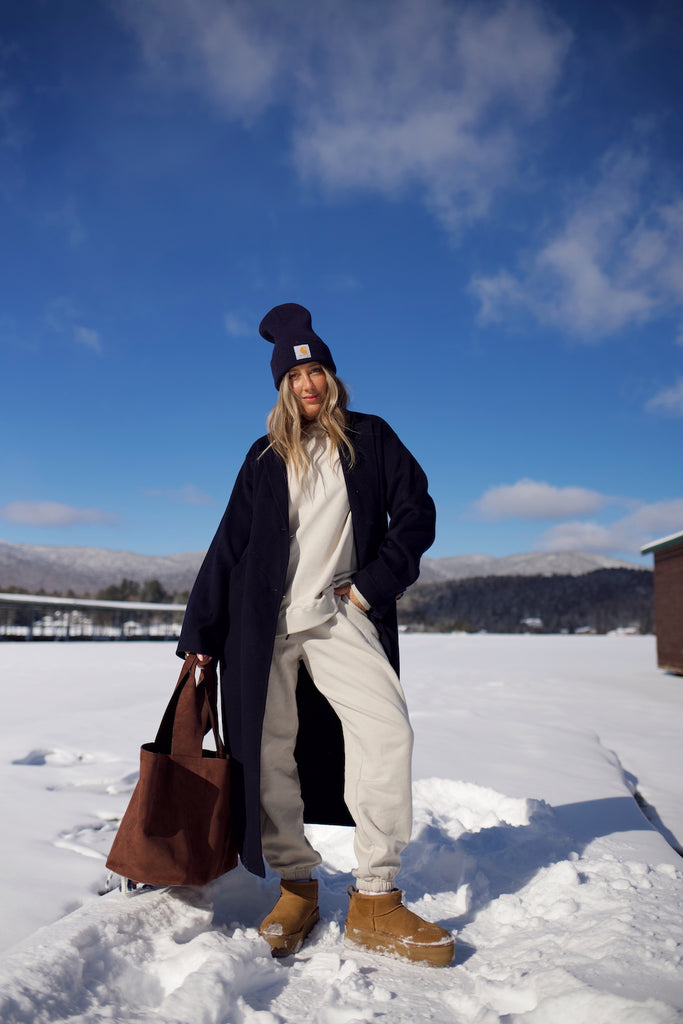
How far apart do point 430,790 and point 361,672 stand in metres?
1.69

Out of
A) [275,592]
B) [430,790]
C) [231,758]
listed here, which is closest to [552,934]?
[231,758]

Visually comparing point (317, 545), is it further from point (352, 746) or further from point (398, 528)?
point (352, 746)

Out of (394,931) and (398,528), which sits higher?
(398,528)

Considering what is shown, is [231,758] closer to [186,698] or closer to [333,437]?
[186,698]

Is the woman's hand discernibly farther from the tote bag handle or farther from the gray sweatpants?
the tote bag handle

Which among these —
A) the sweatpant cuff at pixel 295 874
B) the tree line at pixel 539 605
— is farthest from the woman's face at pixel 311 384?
the tree line at pixel 539 605

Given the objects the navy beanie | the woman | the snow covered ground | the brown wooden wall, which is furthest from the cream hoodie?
the brown wooden wall

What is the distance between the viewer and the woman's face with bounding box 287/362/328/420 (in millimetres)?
2225

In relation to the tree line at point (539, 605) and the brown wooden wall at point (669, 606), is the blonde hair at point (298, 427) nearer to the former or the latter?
the brown wooden wall at point (669, 606)

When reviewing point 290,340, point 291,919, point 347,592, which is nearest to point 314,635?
point 347,592

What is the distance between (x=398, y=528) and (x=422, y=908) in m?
1.19

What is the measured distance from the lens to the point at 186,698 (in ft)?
6.88

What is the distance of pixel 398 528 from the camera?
6.77 ft

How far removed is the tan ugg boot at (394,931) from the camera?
1775mm
